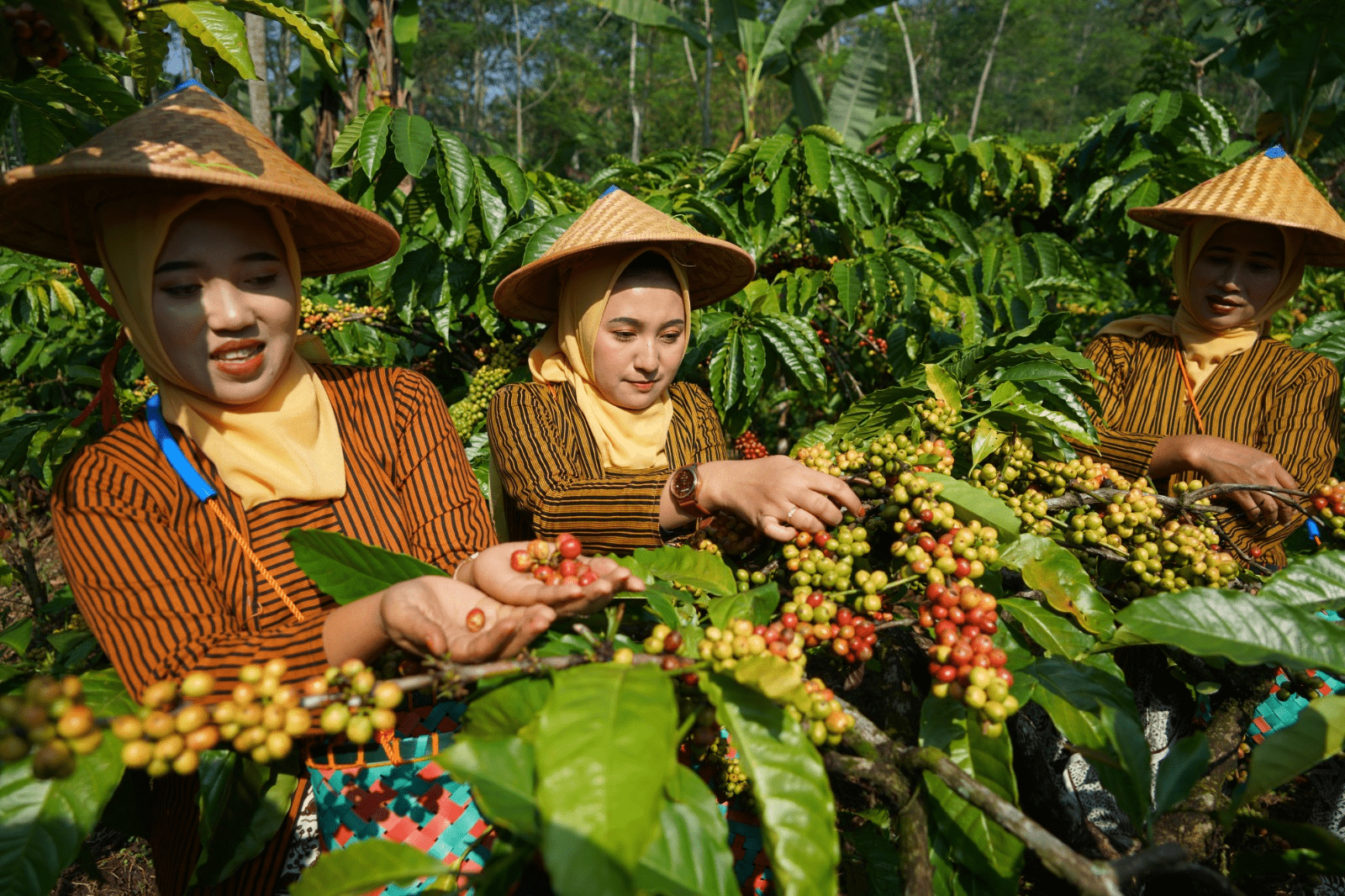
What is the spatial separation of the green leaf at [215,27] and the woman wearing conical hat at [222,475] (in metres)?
0.31


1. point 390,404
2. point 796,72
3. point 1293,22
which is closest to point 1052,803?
point 390,404

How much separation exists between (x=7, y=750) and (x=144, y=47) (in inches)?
64.4

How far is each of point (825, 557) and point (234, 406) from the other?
43.8 inches

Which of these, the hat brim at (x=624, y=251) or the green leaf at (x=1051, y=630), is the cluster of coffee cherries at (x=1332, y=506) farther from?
the hat brim at (x=624, y=251)

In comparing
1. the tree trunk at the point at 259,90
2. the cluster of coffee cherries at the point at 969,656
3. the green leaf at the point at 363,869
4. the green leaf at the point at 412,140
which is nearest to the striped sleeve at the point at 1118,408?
the cluster of coffee cherries at the point at 969,656

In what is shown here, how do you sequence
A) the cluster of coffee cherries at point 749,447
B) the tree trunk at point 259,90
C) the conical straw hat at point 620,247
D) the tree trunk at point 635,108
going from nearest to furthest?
the conical straw hat at point 620,247, the cluster of coffee cherries at point 749,447, the tree trunk at point 259,90, the tree trunk at point 635,108

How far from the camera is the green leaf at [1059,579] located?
1.16 m

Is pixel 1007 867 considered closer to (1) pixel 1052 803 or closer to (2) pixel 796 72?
(1) pixel 1052 803

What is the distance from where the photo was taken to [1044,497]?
1.51 metres

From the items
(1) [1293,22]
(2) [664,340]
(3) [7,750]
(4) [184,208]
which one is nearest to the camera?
(3) [7,750]

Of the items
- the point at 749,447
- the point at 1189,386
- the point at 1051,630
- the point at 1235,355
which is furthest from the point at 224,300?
the point at 1235,355

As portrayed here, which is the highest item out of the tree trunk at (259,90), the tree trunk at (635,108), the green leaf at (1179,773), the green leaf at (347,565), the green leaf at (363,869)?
the tree trunk at (635,108)

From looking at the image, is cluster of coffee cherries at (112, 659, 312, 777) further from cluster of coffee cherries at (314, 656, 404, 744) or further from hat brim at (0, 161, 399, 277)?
hat brim at (0, 161, 399, 277)

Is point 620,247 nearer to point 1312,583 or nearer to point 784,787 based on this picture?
point 784,787
